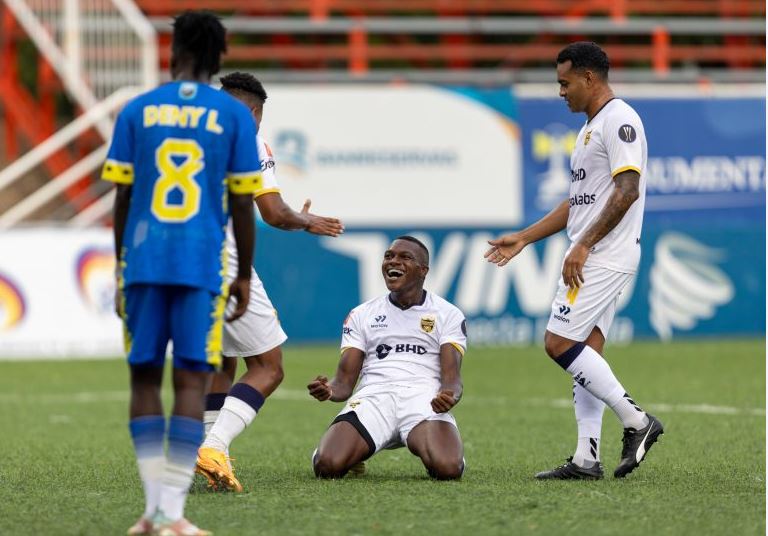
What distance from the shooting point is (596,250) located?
25.4ft

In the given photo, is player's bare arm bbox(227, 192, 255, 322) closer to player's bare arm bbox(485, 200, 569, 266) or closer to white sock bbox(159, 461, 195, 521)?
white sock bbox(159, 461, 195, 521)

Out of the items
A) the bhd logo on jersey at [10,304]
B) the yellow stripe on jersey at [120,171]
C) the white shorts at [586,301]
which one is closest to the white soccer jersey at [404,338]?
the white shorts at [586,301]

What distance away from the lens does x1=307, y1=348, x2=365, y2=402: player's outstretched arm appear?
301 inches

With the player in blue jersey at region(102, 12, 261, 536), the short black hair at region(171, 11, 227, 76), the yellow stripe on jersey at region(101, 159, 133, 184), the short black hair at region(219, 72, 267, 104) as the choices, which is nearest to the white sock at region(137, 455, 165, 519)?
the player in blue jersey at region(102, 12, 261, 536)

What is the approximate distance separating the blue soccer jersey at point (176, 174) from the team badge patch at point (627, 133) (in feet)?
7.92

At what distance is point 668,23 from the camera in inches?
910

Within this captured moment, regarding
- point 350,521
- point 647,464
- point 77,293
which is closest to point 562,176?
point 77,293

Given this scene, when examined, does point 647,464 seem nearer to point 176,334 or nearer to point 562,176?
point 176,334

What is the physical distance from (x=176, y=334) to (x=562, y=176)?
1396 centimetres

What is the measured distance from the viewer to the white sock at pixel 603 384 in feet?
25.1

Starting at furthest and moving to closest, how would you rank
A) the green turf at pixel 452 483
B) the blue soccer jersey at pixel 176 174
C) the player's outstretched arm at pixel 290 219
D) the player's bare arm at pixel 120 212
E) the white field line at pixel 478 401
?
the white field line at pixel 478 401
the player's outstretched arm at pixel 290 219
the green turf at pixel 452 483
the player's bare arm at pixel 120 212
the blue soccer jersey at pixel 176 174

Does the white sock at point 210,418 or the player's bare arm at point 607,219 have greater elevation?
the player's bare arm at point 607,219

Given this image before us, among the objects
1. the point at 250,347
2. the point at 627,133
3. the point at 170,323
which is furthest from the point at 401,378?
the point at 170,323

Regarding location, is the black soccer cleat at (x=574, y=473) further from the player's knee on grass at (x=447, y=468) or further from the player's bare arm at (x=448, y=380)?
the player's bare arm at (x=448, y=380)
